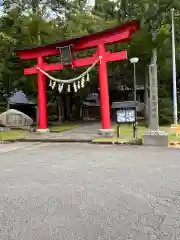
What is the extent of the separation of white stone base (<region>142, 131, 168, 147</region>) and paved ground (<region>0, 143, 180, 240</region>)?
3.10 metres

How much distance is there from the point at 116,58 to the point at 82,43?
2.25 m

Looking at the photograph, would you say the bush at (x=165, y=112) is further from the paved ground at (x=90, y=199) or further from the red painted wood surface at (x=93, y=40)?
the paved ground at (x=90, y=199)

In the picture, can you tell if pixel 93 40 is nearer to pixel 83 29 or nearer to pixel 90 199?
pixel 83 29

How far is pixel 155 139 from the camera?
1216 centimetres

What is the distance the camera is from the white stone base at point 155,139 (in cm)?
1205

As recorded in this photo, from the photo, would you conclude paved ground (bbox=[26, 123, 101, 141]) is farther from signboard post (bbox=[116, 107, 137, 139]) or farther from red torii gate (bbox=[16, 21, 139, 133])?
signboard post (bbox=[116, 107, 137, 139])

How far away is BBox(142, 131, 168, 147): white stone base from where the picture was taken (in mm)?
12052

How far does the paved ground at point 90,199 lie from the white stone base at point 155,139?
122 inches

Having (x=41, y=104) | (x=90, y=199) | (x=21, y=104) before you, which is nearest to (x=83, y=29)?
(x=41, y=104)

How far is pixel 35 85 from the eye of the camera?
2216 cm

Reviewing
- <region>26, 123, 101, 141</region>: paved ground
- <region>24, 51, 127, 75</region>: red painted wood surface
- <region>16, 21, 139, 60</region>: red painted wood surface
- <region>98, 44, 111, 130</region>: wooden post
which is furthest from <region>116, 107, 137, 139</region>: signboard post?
<region>16, 21, 139, 60</region>: red painted wood surface

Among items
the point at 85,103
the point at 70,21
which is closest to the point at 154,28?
the point at 70,21

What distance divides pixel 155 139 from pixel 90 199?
7621 mm


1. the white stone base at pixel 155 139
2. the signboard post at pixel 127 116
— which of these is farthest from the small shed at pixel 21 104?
the white stone base at pixel 155 139
